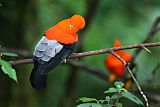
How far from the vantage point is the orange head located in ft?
6.33

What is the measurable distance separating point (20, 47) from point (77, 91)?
36.7 inches

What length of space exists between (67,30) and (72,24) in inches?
1.5

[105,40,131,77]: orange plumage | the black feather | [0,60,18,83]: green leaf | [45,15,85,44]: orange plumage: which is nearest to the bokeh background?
[105,40,131,77]: orange plumage

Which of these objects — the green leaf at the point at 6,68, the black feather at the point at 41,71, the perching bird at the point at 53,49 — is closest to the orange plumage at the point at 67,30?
the perching bird at the point at 53,49

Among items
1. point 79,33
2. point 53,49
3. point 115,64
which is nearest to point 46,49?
point 53,49

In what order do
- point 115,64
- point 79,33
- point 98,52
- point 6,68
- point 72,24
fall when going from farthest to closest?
1. point 79,33
2. point 115,64
3. point 72,24
4. point 98,52
5. point 6,68

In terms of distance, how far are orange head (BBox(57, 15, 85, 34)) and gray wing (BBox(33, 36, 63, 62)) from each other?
0.11 m

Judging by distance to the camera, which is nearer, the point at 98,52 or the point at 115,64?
the point at 98,52

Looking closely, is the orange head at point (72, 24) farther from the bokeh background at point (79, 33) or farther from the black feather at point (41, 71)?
the bokeh background at point (79, 33)

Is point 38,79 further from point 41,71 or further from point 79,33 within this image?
point 79,33

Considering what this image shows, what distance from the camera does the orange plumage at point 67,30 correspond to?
193 centimetres

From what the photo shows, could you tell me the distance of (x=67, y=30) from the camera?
6.50ft

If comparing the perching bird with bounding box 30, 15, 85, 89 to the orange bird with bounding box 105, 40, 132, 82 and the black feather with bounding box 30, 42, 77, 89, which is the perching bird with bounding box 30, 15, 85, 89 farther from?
the orange bird with bounding box 105, 40, 132, 82

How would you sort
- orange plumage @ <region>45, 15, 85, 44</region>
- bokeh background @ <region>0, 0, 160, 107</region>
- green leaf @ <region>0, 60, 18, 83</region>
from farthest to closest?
bokeh background @ <region>0, 0, 160, 107</region> < orange plumage @ <region>45, 15, 85, 44</region> < green leaf @ <region>0, 60, 18, 83</region>
